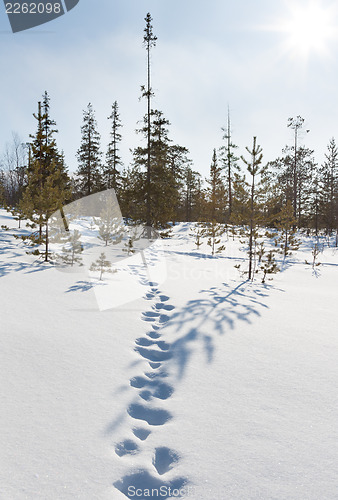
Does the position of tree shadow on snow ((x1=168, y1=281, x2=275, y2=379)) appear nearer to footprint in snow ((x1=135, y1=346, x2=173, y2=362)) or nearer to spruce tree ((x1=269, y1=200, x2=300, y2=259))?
Result: footprint in snow ((x1=135, y1=346, x2=173, y2=362))

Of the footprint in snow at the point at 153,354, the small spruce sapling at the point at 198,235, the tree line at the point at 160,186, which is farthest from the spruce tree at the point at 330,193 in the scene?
the footprint in snow at the point at 153,354

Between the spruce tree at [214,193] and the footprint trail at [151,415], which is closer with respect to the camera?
the footprint trail at [151,415]

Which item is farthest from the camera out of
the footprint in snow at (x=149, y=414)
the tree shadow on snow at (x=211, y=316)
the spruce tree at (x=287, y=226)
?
the spruce tree at (x=287, y=226)

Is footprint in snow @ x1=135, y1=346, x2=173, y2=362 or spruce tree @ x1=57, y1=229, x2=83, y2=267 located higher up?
spruce tree @ x1=57, y1=229, x2=83, y2=267

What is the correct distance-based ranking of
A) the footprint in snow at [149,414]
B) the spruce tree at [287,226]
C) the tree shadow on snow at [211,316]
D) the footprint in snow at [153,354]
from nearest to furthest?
the footprint in snow at [149,414]
the footprint in snow at [153,354]
the tree shadow on snow at [211,316]
the spruce tree at [287,226]

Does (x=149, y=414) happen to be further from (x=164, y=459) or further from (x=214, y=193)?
(x=214, y=193)

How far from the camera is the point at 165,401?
3141 millimetres

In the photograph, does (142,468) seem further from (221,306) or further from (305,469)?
(221,306)

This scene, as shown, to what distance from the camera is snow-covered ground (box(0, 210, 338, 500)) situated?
82.6 inches

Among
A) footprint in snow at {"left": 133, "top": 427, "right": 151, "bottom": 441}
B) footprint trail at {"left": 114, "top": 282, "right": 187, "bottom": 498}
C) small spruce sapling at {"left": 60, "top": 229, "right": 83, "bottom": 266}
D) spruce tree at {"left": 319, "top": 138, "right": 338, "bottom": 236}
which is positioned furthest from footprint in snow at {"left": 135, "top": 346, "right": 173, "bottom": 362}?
spruce tree at {"left": 319, "top": 138, "right": 338, "bottom": 236}

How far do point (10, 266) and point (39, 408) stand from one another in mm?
7414

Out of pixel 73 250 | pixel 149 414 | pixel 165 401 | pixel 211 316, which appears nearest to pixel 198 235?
pixel 73 250

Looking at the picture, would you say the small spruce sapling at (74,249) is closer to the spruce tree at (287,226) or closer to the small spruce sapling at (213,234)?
the small spruce sapling at (213,234)

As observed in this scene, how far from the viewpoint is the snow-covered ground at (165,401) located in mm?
2098
